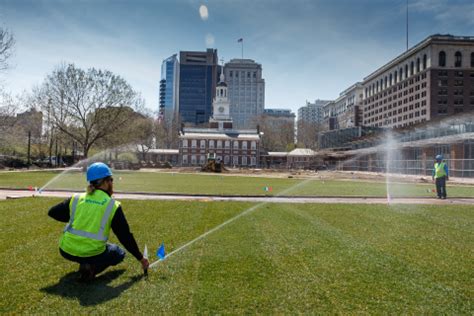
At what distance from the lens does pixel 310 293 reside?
4977 mm

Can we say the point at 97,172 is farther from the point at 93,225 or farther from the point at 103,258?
the point at 103,258

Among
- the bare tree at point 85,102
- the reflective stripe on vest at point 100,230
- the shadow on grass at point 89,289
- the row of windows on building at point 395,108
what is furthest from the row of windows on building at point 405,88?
the shadow on grass at point 89,289

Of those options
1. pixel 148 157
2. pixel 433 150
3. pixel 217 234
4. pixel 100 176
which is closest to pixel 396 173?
pixel 433 150

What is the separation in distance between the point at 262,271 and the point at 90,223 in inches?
109

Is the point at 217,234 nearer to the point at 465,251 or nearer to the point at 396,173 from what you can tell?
the point at 465,251

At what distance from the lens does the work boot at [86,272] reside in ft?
17.5

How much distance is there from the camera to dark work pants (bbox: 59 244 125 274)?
5.30 metres

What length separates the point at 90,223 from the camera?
5.22 m

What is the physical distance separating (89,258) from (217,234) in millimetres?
3873

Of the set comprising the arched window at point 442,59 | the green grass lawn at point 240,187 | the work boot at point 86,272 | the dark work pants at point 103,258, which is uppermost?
the arched window at point 442,59

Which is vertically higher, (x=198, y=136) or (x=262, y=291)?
(x=198, y=136)

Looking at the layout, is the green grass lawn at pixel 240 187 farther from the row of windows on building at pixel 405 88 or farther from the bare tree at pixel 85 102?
the row of windows on building at pixel 405 88

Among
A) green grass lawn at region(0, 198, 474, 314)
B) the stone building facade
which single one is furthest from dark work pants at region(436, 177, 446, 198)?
the stone building facade

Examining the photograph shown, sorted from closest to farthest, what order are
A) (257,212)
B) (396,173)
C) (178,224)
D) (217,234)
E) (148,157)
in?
1. (217,234)
2. (178,224)
3. (257,212)
4. (396,173)
5. (148,157)
